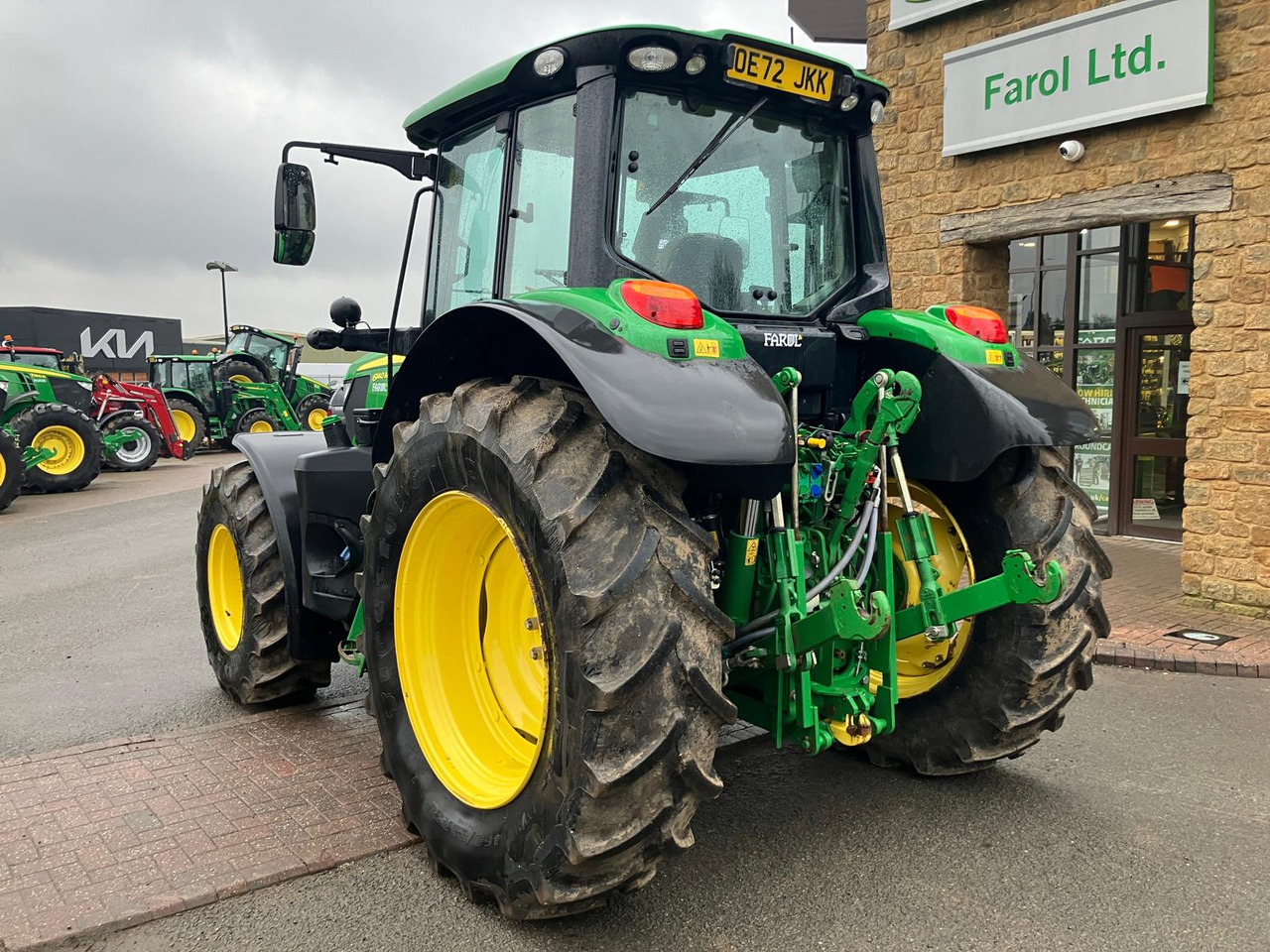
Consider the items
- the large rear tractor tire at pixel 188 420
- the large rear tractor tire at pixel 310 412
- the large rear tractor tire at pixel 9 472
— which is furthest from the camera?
the large rear tractor tire at pixel 310 412

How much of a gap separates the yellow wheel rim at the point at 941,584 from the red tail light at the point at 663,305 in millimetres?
1287

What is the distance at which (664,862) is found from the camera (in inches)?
124

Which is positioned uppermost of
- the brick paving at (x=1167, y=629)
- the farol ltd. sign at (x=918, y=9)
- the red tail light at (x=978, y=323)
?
the farol ltd. sign at (x=918, y=9)

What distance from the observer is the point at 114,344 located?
3666cm

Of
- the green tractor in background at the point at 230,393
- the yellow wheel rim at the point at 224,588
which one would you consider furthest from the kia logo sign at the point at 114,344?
the yellow wheel rim at the point at 224,588

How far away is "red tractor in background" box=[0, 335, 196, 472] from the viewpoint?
60.4 feet

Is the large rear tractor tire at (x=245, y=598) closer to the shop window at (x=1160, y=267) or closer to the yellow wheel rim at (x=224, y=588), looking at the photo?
the yellow wheel rim at (x=224, y=588)

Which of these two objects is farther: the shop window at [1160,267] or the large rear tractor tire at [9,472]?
the large rear tractor tire at [9,472]

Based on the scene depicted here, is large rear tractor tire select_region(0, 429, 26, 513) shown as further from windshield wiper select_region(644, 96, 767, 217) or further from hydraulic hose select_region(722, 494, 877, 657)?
hydraulic hose select_region(722, 494, 877, 657)

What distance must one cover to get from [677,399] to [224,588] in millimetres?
3567

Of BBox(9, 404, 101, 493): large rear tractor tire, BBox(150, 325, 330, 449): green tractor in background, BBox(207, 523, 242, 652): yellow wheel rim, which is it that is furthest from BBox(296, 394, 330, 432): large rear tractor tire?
BBox(207, 523, 242, 652): yellow wheel rim

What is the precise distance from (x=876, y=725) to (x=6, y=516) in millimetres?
13577

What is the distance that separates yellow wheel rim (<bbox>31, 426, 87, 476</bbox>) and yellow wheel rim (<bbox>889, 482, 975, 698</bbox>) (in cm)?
1508

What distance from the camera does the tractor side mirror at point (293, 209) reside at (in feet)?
12.9
